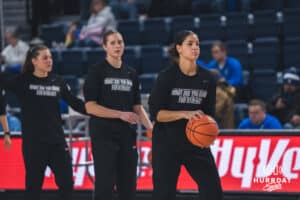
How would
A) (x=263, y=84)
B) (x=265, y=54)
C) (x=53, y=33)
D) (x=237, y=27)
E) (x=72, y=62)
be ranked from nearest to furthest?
(x=263, y=84) → (x=265, y=54) → (x=237, y=27) → (x=72, y=62) → (x=53, y=33)

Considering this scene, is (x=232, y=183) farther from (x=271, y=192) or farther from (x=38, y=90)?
(x=38, y=90)

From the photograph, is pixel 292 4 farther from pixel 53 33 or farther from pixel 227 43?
pixel 53 33

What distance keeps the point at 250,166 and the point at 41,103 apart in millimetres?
2637

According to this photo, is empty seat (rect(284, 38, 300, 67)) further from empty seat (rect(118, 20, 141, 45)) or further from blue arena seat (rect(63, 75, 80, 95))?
blue arena seat (rect(63, 75, 80, 95))

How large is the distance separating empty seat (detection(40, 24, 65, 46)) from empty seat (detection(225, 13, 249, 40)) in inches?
146

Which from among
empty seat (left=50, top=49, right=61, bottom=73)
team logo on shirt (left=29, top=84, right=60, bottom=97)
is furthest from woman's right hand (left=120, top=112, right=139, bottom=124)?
empty seat (left=50, top=49, right=61, bottom=73)

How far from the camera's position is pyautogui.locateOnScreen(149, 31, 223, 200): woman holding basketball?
20.6 ft

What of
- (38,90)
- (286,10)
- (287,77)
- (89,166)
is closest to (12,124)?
(89,166)

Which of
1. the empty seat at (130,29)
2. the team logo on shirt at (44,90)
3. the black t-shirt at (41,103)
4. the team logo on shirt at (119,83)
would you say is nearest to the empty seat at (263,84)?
the empty seat at (130,29)

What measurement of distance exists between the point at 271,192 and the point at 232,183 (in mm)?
561

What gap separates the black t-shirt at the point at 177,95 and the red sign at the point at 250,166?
2.49m

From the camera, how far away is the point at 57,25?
15297mm

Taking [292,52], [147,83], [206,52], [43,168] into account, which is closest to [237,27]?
[206,52]

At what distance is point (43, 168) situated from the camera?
7734 mm
